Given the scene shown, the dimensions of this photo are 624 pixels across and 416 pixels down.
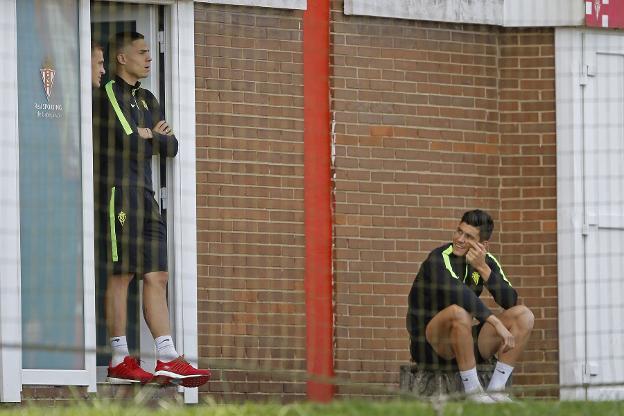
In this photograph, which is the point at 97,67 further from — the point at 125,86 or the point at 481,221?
the point at 481,221

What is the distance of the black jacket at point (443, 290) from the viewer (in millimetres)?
14359

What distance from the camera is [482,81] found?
16.2 m

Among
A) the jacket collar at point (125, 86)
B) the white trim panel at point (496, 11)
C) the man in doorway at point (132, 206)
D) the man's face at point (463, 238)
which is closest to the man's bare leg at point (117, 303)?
the man in doorway at point (132, 206)

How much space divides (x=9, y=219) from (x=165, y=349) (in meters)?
1.24

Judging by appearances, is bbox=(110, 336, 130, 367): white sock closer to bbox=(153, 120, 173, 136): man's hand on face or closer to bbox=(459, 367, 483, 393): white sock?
bbox=(153, 120, 173, 136): man's hand on face

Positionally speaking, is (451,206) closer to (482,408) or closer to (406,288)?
(406,288)

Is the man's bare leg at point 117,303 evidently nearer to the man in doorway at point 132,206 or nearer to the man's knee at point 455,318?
the man in doorway at point 132,206

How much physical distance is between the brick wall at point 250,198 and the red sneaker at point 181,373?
847 mm

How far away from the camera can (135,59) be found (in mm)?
14492

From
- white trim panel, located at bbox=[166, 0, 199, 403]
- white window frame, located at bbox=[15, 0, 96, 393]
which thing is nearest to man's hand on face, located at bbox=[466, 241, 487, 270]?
white trim panel, located at bbox=[166, 0, 199, 403]

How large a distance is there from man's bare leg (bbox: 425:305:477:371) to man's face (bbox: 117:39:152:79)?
2378mm

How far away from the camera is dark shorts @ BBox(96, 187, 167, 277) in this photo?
1416cm

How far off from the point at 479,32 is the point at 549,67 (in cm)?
54

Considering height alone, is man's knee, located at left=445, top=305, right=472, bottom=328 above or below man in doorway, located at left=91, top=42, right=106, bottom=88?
below
